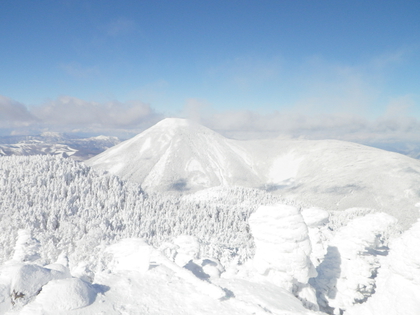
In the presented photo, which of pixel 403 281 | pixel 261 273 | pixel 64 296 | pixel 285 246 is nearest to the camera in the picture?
pixel 64 296

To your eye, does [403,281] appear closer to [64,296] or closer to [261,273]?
[261,273]

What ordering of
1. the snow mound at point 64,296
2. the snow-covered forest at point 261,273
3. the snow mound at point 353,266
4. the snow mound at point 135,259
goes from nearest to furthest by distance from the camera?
the snow mound at point 64,296 → the snow-covered forest at point 261,273 → the snow mound at point 135,259 → the snow mound at point 353,266

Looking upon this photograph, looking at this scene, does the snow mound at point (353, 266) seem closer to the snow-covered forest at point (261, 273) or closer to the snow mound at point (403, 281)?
the snow-covered forest at point (261, 273)

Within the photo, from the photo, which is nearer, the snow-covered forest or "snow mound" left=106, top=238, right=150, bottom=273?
the snow-covered forest

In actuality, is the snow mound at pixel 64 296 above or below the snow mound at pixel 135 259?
above

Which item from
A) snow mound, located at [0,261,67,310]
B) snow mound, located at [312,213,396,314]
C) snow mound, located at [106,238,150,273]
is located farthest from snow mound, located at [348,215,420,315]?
snow mound, located at [0,261,67,310]

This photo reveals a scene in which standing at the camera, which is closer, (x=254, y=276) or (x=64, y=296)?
(x=64, y=296)

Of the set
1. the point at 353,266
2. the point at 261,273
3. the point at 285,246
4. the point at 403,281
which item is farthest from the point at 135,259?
the point at 353,266

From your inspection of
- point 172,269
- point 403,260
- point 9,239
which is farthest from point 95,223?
point 403,260

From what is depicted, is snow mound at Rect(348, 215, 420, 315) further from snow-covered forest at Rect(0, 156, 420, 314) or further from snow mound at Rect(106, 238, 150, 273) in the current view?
snow mound at Rect(106, 238, 150, 273)

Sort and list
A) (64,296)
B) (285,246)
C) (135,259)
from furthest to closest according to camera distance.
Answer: (285,246) → (135,259) → (64,296)

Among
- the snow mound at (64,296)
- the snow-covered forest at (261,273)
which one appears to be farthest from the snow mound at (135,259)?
the snow mound at (64,296)

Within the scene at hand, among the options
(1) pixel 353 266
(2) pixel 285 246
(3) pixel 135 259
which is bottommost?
(1) pixel 353 266
